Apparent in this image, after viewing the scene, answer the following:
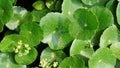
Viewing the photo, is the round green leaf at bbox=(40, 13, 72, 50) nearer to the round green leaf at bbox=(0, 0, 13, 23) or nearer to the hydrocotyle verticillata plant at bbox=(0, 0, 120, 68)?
the hydrocotyle verticillata plant at bbox=(0, 0, 120, 68)

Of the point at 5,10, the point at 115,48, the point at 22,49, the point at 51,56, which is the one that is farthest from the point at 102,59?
the point at 5,10

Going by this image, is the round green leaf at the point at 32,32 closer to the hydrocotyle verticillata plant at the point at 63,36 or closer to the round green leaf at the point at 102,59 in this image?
the hydrocotyle verticillata plant at the point at 63,36

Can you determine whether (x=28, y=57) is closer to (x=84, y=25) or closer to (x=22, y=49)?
(x=22, y=49)

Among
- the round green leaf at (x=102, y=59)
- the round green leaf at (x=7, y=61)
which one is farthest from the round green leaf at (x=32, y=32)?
the round green leaf at (x=102, y=59)

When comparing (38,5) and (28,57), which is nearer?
(28,57)

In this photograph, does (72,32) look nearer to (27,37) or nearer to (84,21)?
(84,21)
